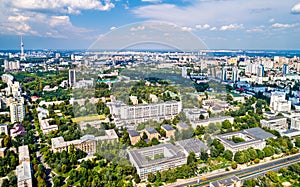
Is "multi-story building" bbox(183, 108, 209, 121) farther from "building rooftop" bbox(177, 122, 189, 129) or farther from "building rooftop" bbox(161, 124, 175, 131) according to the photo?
"building rooftop" bbox(161, 124, 175, 131)

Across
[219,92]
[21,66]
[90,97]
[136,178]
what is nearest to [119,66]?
[90,97]

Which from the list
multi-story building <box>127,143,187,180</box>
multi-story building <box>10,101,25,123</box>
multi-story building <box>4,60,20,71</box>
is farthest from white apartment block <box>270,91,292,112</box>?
multi-story building <box>4,60,20,71</box>

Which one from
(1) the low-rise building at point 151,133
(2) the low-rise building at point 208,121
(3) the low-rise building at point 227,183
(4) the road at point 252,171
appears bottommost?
(4) the road at point 252,171

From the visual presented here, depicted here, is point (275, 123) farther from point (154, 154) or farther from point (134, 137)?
point (134, 137)

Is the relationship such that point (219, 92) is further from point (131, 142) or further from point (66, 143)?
point (66, 143)

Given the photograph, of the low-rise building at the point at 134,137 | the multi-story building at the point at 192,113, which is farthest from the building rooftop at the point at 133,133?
the multi-story building at the point at 192,113

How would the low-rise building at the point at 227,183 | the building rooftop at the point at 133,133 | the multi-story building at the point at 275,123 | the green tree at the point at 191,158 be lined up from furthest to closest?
the multi-story building at the point at 275,123
the building rooftop at the point at 133,133
the green tree at the point at 191,158
the low-rise building at the point at 227,183

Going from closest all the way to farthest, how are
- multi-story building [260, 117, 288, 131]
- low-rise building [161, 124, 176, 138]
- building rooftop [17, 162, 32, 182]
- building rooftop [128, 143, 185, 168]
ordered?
building rooftop [17, 162, 32, 182]
building rooftop [128, 143, 185, 168]
low-rise building [161, 124, 176, 138]
multi-story building [260, 117, 288, 131]

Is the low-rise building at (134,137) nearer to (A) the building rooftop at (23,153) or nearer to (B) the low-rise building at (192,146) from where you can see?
(B) the low-rise building at (192,146)
